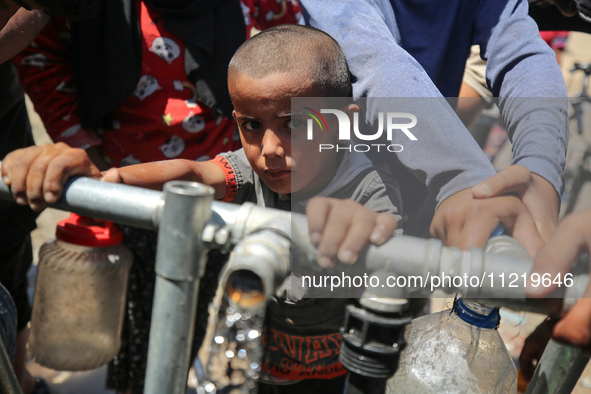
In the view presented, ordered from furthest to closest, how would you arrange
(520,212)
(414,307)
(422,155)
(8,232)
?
(8,232) → (422,155) → (520,212) → (414,307)

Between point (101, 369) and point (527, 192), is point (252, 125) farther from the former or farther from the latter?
point (101, 369)

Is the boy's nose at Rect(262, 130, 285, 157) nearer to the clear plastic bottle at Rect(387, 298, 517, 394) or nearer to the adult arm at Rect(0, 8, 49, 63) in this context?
the clear plastic bottle at Rect(387, 298, 517, 394)

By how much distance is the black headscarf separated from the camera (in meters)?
1.81

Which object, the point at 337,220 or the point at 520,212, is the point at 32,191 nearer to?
the point at 337,220

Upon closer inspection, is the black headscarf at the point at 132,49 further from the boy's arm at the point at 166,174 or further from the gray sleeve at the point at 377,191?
the gray sleeve at the point at 377,191

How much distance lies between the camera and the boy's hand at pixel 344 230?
67 centimetres

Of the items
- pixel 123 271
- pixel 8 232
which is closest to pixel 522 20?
pixel 123 271

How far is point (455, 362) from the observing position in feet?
2.96

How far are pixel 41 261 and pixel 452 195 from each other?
88cm

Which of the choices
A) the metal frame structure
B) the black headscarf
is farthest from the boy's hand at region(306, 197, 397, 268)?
the black headscarf

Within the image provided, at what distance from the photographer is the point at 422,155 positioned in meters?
1.08

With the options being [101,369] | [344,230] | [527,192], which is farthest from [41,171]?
[101,369]

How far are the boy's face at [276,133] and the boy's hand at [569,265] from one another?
0.75 metres

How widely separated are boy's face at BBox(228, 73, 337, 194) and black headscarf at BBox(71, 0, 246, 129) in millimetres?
561
